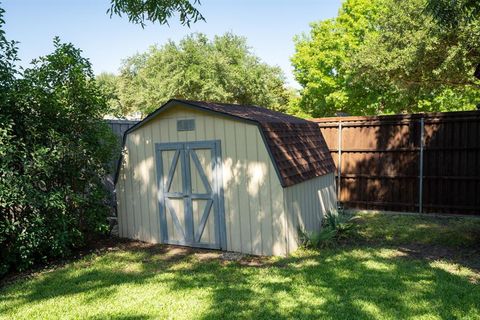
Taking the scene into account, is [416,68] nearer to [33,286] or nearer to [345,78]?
[345,78]

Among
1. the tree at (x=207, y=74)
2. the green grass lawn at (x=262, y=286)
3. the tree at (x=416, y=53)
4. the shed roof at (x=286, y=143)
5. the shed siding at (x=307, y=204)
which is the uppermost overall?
the tree at (x=207, y=74)

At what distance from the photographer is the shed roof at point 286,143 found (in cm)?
643

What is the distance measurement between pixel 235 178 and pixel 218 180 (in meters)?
0.35

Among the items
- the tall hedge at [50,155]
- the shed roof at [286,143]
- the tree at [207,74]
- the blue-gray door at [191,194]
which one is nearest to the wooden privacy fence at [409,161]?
the shed roof at [286,143]

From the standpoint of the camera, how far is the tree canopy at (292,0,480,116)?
44.8 feet

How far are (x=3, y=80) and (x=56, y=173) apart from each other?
1736mm

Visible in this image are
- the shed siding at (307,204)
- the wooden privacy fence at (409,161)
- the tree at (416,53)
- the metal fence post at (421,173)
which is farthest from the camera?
the tree at (416,53)

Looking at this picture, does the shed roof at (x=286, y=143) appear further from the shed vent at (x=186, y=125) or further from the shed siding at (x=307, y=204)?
the shed vent at (x=186, y=125)

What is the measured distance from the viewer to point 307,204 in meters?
7.38

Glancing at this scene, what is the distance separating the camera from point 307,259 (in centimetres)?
625

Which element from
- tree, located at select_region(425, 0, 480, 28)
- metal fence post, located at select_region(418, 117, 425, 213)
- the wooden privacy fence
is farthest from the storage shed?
tree, located at select_region(425, 0, 480, 28)

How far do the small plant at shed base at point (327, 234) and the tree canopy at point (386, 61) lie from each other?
14.5 ft

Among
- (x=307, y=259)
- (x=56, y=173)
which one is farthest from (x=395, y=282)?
(x=56, y=173)

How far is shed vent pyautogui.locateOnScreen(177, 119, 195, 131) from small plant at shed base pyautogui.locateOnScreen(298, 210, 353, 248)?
9.14 feet
